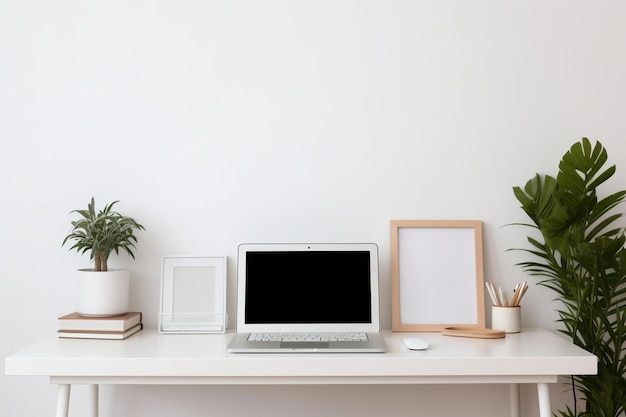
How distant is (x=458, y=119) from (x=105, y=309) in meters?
1.34

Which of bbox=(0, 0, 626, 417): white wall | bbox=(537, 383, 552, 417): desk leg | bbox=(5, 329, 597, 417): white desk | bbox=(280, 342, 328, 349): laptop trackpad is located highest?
bbox=(0, 0, 626, 417): white wall

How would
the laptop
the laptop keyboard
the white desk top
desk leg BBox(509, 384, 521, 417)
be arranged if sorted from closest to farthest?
the white desk top, the laptop keyboard, the laptop, desk leg BBox(509, 384, 521, 417)

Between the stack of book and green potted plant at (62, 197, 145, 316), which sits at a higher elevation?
green potted plant at (62, 197, 145, 316)

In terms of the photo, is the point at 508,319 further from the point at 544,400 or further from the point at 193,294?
the point at 193,294

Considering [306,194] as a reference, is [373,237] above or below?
below

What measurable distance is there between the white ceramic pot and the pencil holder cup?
1.23 meters

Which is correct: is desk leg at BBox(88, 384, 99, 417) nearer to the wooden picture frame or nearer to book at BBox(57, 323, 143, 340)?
book at BBox(57, 323, 143, 340)

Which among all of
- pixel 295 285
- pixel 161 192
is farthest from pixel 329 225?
pixel 161 192

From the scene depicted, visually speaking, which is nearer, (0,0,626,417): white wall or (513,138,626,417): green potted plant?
(513,138,626,417): green potted plant

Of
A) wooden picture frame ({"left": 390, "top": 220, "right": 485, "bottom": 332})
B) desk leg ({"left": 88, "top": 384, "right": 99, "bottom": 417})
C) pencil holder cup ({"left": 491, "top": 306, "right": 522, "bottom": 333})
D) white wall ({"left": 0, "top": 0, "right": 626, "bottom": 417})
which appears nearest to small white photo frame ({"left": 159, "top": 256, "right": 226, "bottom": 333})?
white wall ({"left": 0, "top": 0, "right": 626, "bottom": 417})

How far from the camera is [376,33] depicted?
2.11 metres

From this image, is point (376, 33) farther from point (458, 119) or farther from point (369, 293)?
point (369, 293)

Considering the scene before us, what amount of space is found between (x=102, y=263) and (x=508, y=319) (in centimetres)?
133

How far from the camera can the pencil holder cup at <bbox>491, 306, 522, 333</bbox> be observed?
1922 millimetres
